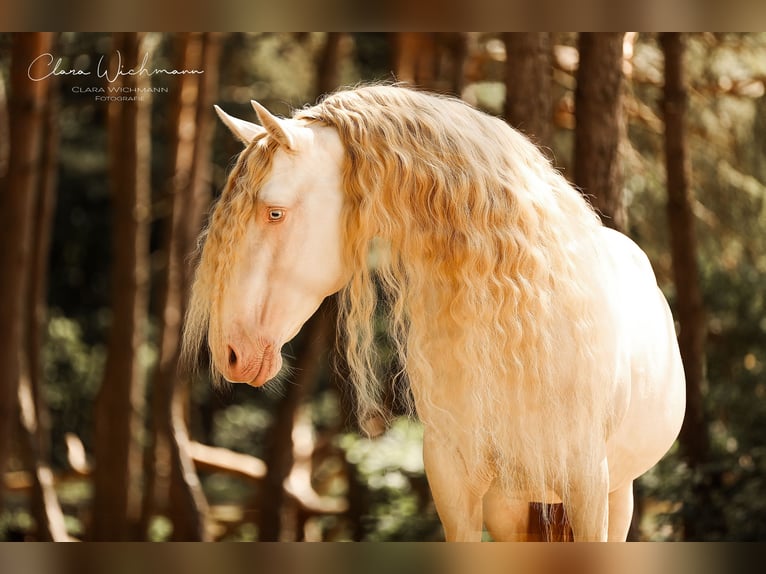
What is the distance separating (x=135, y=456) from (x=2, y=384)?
1099mm

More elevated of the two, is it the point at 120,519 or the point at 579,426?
the point at 579,426

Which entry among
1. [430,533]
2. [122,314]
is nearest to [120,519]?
[122,314]

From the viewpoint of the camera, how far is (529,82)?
3242 mm

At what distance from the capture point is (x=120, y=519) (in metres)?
4.14

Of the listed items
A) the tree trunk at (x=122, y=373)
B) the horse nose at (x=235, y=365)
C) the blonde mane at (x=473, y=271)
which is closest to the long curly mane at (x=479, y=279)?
the blonde mane at (x=473, y=271)

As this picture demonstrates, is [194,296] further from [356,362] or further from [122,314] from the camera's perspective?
[122,314]

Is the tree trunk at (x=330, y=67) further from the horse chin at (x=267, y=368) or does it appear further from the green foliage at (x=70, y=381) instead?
the horse chin at (x=267, y=368)

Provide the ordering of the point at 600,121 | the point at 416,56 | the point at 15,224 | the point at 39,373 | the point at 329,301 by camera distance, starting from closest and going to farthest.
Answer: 1. the point at 600,121
2. the point at 329,301
3. the point at 15,224
4. the point at 39,373
5. the point at 416,56

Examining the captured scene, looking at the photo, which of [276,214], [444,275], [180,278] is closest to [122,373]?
[180,278]

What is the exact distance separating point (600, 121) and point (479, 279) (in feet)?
4.67

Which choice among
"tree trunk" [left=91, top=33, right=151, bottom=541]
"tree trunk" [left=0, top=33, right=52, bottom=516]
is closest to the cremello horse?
"tree trunk" [left=0, top=33, right=52, bottom=516]

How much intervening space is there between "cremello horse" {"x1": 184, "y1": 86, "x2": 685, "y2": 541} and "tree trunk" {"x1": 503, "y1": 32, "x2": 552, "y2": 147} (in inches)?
42.8

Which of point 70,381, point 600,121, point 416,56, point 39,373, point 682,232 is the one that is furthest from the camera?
point 70,381

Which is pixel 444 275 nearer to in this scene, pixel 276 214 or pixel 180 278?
pixel 276 214
